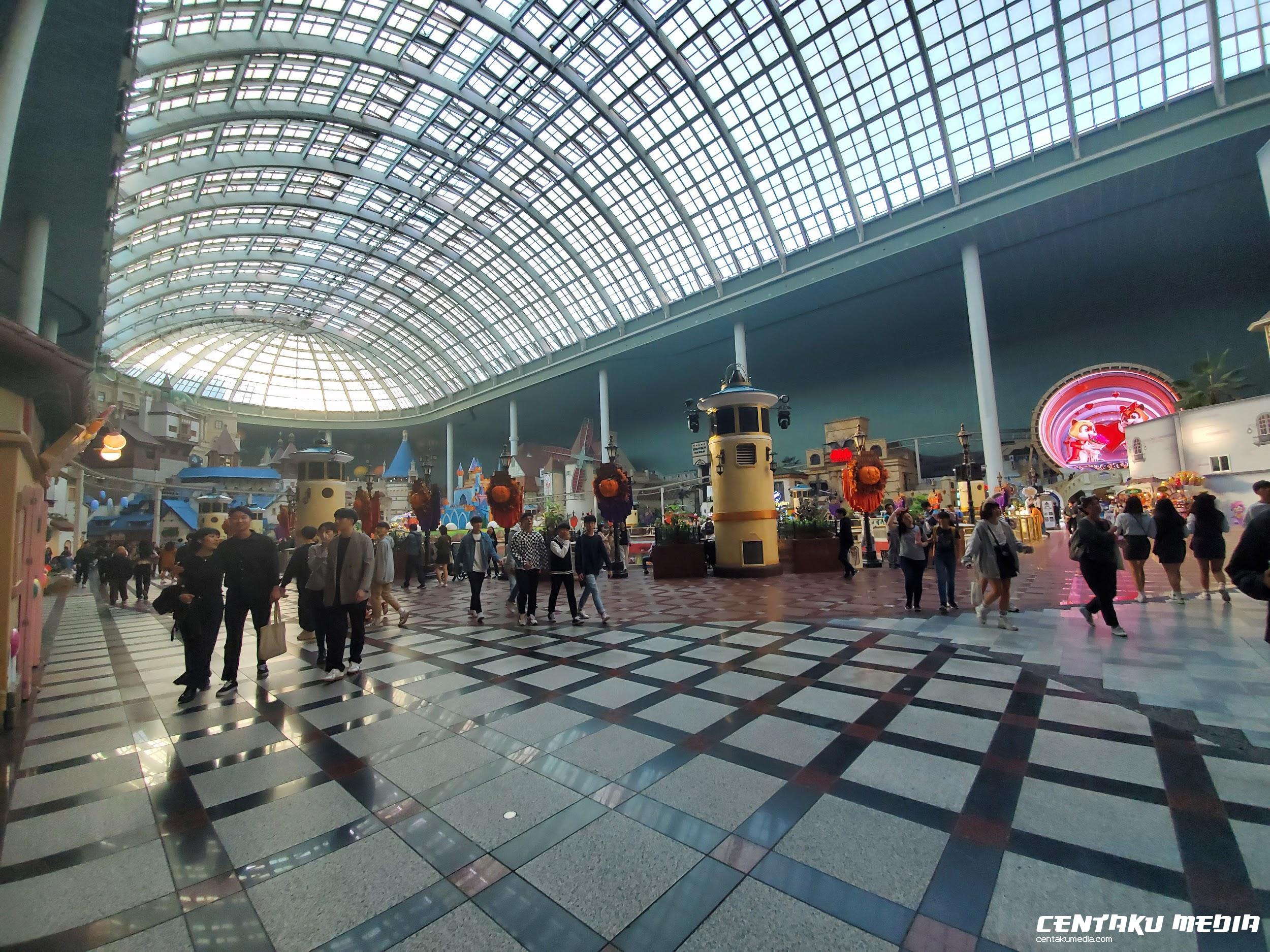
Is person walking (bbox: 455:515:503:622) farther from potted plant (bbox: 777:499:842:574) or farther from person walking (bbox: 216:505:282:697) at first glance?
potted plant (bbox: 777:499:842:574)

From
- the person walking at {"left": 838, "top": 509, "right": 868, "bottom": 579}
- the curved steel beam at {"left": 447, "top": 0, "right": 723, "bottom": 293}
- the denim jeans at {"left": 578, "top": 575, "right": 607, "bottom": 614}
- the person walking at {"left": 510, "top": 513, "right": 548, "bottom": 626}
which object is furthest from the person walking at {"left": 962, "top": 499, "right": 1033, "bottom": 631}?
the curved steel beam at {"left": 447, "top": 0, "right": 723, "bottom": 293}

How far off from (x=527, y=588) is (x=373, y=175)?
2933cm

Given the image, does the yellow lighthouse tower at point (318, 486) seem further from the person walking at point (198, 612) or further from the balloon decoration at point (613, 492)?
the person walking at point (198, 612)

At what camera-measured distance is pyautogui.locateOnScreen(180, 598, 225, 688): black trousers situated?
495cm

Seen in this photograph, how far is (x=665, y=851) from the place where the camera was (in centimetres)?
235

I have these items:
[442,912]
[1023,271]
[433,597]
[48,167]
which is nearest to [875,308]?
[1023,271]

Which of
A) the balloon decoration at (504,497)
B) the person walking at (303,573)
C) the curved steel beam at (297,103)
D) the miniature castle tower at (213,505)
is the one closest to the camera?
the person walking at (303,573)

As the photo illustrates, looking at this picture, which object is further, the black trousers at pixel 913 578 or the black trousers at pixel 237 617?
the black trousers at pixel 913 578

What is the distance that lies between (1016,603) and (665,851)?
842 centimetres

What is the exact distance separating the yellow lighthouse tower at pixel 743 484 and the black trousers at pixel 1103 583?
336 inches

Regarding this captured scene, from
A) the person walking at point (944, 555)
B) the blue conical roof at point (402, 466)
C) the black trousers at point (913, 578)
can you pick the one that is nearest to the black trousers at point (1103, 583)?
the person walking at point (944, 555)

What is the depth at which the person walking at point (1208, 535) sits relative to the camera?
24.0 feet

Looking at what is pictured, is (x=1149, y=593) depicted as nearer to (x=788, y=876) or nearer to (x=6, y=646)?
(x=788, y=876)

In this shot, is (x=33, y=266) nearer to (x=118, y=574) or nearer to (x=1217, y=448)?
(x=118, y=574)
